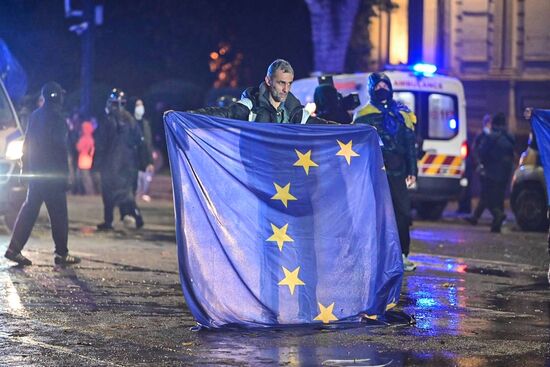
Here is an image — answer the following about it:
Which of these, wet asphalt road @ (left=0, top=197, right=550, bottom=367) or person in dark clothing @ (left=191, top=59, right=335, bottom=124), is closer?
wet asphalt road @ (left=0, top=197, right=550, bottom=367)

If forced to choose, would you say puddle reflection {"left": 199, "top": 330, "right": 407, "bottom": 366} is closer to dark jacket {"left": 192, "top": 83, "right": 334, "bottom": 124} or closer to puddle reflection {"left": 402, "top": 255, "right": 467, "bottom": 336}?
puddle reflection {"left": 402, "top": 255, "right": 467, "bottom": 336}

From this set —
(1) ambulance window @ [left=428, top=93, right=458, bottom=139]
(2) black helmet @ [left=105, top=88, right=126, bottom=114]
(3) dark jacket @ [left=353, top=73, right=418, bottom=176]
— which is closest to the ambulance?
(1) ambulance window @ [left=428, top=93, right=458, bottom=139]

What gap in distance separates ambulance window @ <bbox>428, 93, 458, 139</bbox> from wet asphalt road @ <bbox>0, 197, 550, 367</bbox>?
22.5ft

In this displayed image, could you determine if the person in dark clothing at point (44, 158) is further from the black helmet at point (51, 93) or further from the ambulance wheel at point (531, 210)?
the ambulance wheel at point (531, 210)

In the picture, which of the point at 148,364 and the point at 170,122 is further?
the point at 170,122

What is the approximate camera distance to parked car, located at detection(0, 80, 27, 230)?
1377cm

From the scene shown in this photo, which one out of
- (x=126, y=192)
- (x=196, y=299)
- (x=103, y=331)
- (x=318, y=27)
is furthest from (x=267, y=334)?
(x=318, y=27)

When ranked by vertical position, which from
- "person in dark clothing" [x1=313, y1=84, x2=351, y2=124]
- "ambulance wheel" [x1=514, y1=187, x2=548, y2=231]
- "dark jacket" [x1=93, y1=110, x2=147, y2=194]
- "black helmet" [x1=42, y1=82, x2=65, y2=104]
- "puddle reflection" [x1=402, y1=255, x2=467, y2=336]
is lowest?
"ambulance wheel" [x1=514, y1=187, x2=548, y2=231]

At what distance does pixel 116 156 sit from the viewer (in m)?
16.8

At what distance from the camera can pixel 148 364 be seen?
7.02m

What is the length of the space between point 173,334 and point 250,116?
153cm

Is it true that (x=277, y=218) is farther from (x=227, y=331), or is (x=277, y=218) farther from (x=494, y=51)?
(x=494, y=51)

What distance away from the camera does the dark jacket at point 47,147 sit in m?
11.7

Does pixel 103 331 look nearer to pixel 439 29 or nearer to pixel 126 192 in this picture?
pixel 126 192
